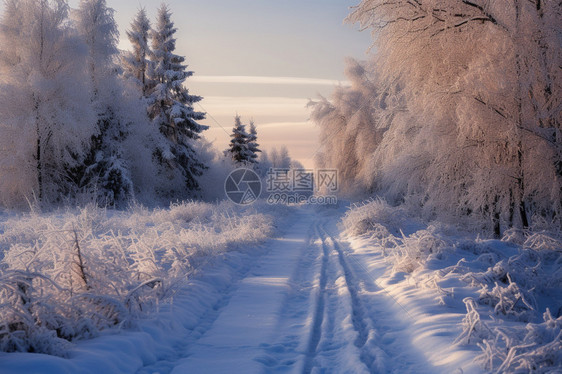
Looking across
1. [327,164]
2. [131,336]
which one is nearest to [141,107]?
[327,164]

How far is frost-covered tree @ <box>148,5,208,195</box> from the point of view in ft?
92.8

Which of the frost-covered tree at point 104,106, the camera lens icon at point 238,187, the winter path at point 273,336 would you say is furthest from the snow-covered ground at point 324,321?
the camera lens icon at point 238,187

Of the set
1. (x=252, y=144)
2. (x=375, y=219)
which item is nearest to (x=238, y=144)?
(x=252, y=144)

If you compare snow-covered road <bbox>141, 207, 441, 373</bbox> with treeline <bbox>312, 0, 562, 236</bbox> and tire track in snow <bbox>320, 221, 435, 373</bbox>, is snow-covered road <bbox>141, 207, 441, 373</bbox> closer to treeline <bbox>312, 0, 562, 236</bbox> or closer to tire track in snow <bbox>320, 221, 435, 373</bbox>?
tire track in snow <bbox>320, 221, 435, 373</bbox>

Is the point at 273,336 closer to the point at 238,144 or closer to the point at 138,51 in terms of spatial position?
the point at 138,51

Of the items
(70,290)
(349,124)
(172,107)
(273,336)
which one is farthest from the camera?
(172,107)

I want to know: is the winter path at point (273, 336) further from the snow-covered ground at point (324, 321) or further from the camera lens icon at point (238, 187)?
the camera lens icon at point (238, 187)

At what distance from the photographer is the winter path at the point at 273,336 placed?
3.81 meters

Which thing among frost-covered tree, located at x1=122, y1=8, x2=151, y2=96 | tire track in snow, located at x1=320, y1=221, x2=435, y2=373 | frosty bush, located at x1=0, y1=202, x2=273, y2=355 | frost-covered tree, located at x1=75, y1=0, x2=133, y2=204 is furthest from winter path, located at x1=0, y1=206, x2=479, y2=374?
frost-covered tree, located at x1=122, y1=8, x2=151, y2=96

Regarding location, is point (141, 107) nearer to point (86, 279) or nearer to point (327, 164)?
point (327, 164)

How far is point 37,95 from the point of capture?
60.5ft

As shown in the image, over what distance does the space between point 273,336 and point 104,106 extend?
2228 cm

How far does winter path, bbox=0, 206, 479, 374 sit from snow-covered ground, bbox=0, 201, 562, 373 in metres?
0.01

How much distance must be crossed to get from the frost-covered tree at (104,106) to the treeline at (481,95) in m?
16.5
